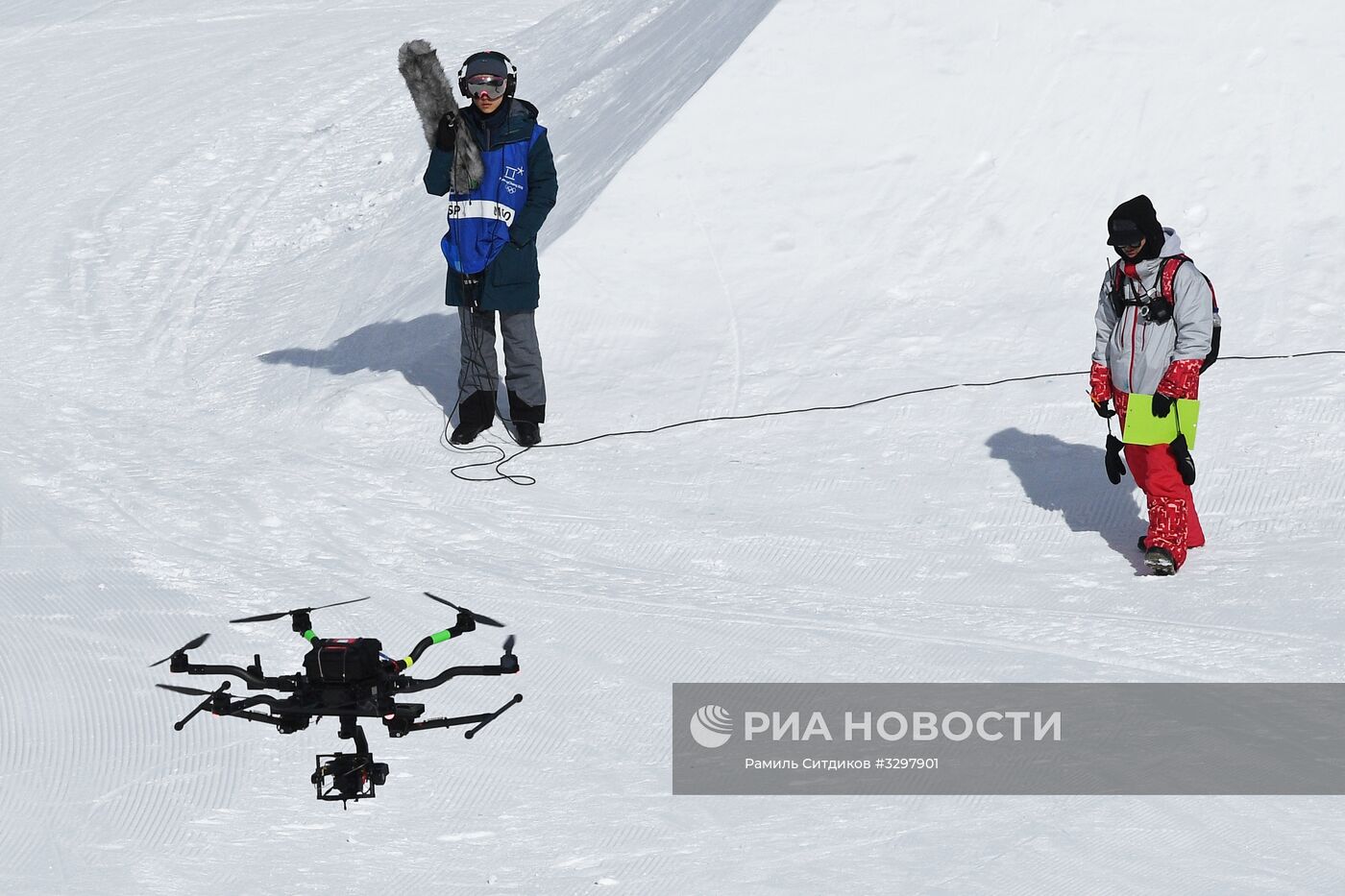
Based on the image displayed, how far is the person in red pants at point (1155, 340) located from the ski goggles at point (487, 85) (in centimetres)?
265

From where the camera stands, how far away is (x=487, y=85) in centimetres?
766

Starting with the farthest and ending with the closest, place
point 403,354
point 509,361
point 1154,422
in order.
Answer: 1. point 403,354
2. point 509,361
3. point 1154,422

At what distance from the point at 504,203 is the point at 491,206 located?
0.06 metres

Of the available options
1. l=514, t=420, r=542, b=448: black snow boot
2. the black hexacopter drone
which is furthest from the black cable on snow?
the black hexacopter drone

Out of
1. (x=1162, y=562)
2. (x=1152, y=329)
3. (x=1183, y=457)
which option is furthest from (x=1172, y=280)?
(x=1162, y=562)

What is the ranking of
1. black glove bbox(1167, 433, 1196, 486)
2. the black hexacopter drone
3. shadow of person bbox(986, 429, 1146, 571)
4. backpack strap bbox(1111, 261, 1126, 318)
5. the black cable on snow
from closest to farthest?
the black hexacopter drone
black glove bbox(1167, 433, 1196, 486)
backpack strap bbox(1111, 261, 1126, 318)
shadow of person bbox(986, 429, 1146, 571)
the black cable on snow

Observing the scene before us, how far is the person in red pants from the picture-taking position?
652 centimetres

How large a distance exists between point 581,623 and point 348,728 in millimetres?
2119

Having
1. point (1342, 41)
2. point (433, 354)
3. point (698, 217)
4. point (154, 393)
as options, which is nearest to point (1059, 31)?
point (1342, 41)

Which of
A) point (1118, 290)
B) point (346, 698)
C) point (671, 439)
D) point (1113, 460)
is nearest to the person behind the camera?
point (346, 698)

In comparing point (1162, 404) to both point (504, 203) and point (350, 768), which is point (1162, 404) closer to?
point (504, 203)

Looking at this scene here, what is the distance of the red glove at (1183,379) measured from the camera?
6559mm

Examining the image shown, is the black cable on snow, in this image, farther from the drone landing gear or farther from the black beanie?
the drone landing gear

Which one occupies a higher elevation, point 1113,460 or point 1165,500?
point 1113,460
